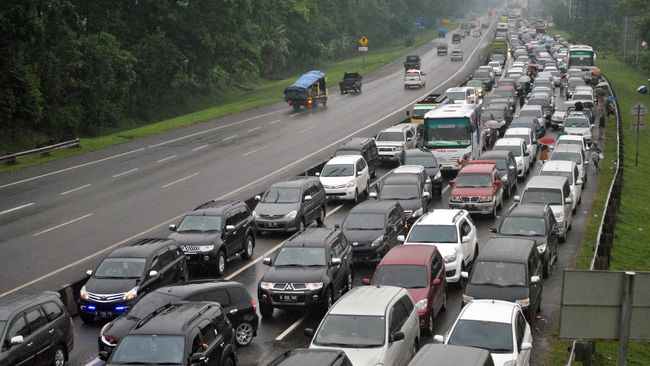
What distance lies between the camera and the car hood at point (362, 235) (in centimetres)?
2752

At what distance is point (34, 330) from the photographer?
18.5 m

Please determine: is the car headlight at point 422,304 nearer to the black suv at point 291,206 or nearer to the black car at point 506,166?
the black suv at point 291,206

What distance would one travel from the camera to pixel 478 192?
3425 centimetres

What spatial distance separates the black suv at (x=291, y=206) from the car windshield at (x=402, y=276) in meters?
9.58

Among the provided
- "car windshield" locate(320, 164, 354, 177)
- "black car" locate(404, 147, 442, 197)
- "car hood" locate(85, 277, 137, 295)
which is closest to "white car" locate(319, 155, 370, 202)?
"car windshield" locate(320, 164, 354, 177)

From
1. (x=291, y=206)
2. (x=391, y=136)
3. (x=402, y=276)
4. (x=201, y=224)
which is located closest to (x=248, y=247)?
(x=201, y=224)

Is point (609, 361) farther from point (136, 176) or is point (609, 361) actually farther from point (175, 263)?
point (136, 176)

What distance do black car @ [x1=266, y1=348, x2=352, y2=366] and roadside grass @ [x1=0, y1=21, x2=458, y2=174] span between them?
105 ft

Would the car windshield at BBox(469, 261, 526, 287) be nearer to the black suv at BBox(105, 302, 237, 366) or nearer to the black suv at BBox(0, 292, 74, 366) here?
the black suv at BBox(105, 302, 237, 366)

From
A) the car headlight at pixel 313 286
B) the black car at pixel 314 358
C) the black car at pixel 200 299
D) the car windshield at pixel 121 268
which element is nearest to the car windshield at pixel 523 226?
the car headlight at pixel 313 286

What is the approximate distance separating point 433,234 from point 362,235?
2204mm

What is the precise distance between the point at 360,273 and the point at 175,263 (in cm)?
562

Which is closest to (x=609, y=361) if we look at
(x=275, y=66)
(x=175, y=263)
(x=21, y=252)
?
(x=175, y=263)

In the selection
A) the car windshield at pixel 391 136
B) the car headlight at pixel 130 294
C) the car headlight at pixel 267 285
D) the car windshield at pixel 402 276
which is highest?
the car headlight at pixel 130 294
